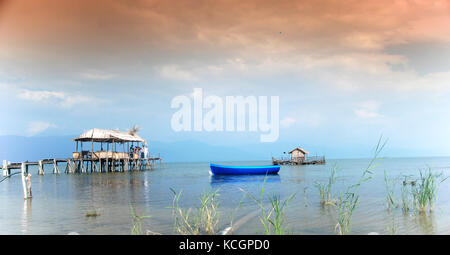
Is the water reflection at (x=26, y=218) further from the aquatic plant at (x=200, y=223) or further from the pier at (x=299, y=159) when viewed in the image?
the pier at (x=299, y=159)

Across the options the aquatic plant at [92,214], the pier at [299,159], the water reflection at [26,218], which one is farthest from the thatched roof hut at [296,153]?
the aquatic plant at [92,214]

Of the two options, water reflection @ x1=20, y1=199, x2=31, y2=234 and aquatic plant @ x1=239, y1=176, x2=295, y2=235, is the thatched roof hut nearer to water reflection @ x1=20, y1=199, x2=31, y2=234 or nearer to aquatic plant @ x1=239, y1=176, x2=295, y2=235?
water reflection @ x1=20, y1=199, x2=31, y2=234

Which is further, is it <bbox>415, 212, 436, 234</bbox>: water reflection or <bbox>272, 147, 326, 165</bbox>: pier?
<bbox>272, 147, 326, 165</bbox>: pier

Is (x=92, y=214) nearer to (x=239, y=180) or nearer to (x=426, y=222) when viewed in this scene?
(x=426, y=222)

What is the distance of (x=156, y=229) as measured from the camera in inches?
253

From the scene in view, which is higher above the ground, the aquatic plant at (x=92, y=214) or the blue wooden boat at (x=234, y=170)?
the aquatic plant at (x=92, y=214)

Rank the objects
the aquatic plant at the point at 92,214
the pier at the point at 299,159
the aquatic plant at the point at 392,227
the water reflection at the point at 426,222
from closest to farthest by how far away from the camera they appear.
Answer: the aquatic plant at the point at 392,227 → the water reflection at the point at 426,222 → the aquatic plant at the point at 92,214 → the pier at the point at 299,159

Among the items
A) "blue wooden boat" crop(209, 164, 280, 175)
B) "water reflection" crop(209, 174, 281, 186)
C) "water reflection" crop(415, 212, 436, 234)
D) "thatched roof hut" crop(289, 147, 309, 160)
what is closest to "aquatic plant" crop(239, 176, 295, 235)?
"water reflection" crop(415, 212, 436, 234)

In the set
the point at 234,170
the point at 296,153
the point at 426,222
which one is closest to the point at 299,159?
the point at 296,153

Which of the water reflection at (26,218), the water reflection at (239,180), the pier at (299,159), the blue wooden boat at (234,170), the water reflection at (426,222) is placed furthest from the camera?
the pier at (299,159)
